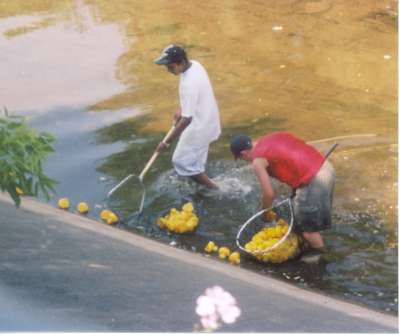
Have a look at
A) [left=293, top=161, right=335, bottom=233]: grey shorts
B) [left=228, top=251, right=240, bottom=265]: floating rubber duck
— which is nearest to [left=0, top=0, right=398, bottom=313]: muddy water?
[left=228, top=251, right=240, bottom=265]: floating rubber duck

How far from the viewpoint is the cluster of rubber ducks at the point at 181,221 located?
6.89 meters

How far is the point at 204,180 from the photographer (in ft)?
24.9

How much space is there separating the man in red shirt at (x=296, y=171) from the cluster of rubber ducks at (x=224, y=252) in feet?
1.68

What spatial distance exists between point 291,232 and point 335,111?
357cm

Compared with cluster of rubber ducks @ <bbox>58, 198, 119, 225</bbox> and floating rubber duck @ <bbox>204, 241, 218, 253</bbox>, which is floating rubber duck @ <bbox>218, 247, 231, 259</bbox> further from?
cluster of rubber ducks @ <bbox>58, 198, 119, 225</bbox>

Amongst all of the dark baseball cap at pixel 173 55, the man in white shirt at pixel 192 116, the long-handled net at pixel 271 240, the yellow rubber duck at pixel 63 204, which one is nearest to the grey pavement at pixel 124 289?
the long-handled net at pixel 271 240

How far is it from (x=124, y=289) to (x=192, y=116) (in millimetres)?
2279

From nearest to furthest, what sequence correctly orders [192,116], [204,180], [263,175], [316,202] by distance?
[263,175], [316,202], [192,116], [204,180]

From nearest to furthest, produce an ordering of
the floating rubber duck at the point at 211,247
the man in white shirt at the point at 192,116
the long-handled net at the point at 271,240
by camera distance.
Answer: the long-handled net at the point at 271,240 < the floating rubber duck at the point at 211,247 < the man in white shirt at the point at 192,116

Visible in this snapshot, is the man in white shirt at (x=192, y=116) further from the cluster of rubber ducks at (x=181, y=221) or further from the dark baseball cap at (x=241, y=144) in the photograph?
the dark baseball cap at (x=241, y=144)

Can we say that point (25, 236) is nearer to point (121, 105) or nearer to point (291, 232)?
point (291, 232)

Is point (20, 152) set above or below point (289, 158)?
above

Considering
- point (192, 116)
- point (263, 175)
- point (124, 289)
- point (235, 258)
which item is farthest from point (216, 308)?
point (192, 116)

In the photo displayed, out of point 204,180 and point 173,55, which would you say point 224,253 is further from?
point 173,55
